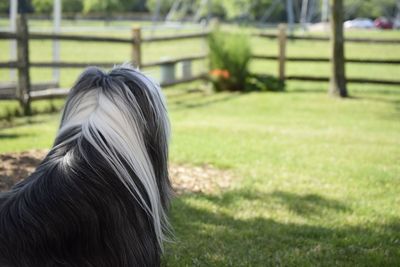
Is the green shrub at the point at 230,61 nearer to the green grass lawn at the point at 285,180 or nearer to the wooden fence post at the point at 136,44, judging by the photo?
the green grass lawn at the point at 285,180

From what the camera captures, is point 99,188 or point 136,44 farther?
point 136,44

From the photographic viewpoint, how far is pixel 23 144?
803cm

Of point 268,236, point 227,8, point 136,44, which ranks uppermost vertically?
point 227,8

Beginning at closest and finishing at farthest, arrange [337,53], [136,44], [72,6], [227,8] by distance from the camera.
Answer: [136,44] < [337,53] < [227,8] < [72,6]

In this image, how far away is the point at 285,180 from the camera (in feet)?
22.1

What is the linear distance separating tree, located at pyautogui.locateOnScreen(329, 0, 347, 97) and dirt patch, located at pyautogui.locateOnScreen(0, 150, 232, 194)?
8.08 metres

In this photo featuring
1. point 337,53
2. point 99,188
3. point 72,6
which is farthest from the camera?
point 72,6

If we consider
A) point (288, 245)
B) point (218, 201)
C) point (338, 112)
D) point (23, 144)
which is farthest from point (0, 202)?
point (338, 112)

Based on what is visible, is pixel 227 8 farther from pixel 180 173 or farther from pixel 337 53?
pixel 180 173

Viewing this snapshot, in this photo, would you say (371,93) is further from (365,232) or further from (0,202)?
(0,202)

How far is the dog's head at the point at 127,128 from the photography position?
2738mm

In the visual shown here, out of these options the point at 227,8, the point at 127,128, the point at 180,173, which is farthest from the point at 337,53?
the point at 227,8

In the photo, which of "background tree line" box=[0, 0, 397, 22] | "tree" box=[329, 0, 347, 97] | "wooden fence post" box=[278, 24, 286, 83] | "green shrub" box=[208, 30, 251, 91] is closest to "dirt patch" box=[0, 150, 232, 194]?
"tree" box=[329, 0, 347, 97]

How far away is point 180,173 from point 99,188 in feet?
13.9
